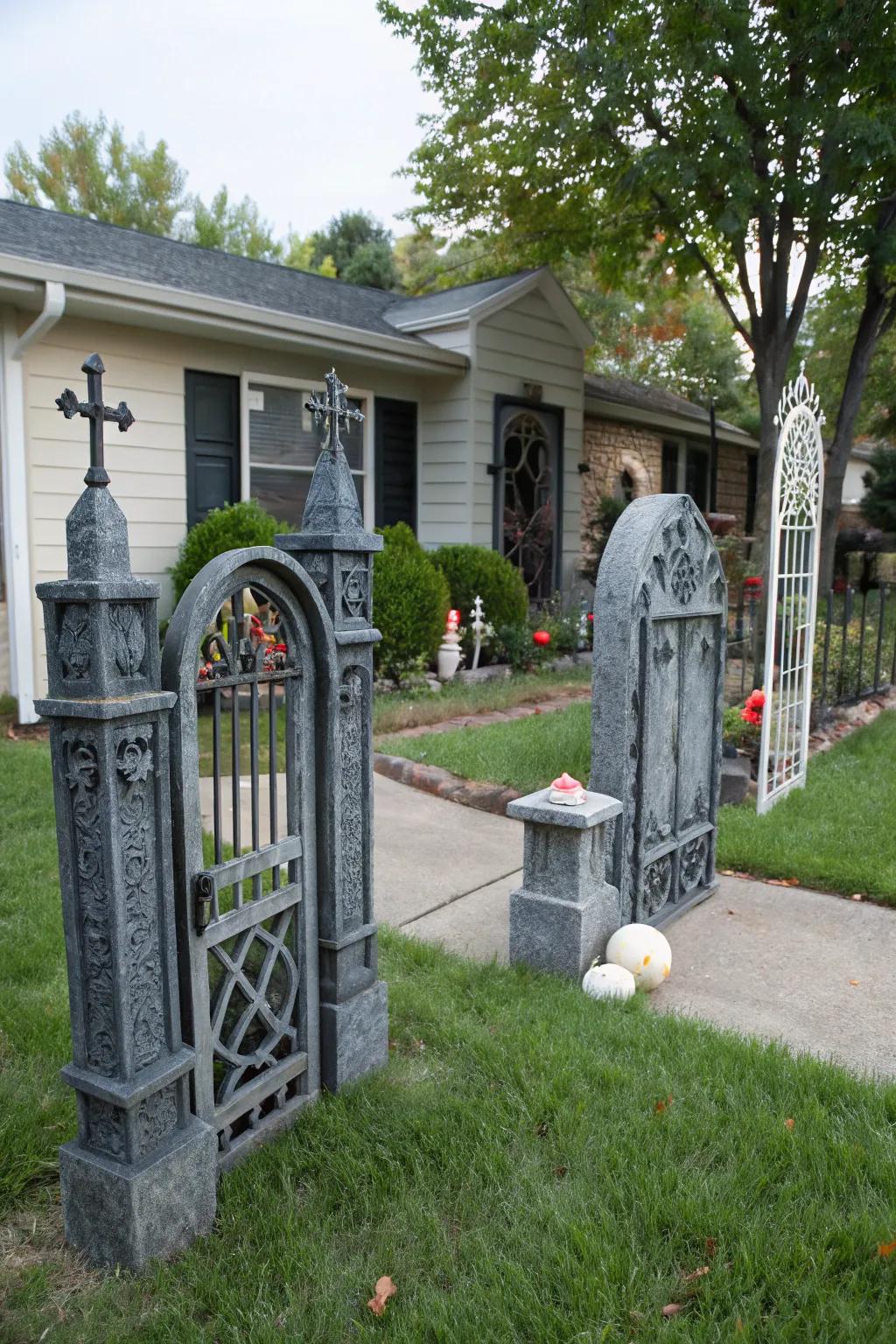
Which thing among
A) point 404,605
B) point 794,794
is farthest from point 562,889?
point 404,605

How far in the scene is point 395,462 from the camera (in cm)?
995

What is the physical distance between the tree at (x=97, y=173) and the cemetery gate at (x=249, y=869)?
32.9m

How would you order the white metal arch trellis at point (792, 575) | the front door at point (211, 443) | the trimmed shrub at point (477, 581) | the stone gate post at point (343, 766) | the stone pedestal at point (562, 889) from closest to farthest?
the stone gate post at point (343, 766) → the stone pedestal at point (562, 889) → the white metal arch trellis at point (792, 575) → the front door at point (211, 443) → the trimmed shrub at point (477, 581)

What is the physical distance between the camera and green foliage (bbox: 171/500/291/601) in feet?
24.2

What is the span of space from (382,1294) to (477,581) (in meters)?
7.93

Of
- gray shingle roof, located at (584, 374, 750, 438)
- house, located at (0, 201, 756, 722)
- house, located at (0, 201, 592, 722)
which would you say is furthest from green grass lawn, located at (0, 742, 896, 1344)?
gray shingle roof, located at (584, 374, 750, 438)

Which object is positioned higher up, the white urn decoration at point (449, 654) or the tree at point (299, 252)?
the tree at point (299, 252)

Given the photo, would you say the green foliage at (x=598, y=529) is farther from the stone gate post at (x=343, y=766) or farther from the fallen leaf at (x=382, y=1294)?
the fallen leaf at (x=382, y=1294)

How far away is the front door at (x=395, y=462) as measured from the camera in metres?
9.73

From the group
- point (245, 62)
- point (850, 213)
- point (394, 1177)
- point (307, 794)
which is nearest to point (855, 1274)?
point (394, 1177)

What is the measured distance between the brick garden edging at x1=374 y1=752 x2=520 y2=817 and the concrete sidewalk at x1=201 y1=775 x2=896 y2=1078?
307 millimetres

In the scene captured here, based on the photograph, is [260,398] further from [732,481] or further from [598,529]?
[732,481]

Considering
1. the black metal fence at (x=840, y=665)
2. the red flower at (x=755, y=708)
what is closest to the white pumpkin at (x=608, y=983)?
the red flower at (x=755, y=708)

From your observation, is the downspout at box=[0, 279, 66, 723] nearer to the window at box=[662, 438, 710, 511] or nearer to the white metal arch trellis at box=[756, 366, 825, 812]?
the white metal arch trellis at box=[756, 366, 825, 812]
